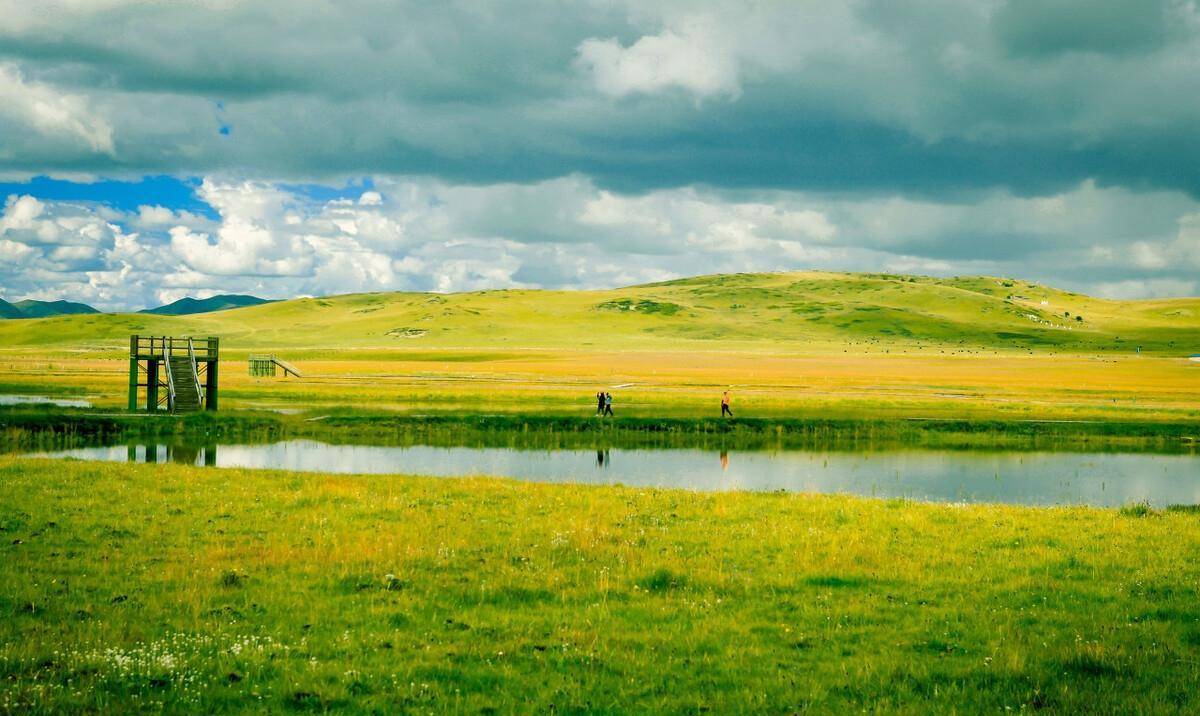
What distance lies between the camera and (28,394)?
252ft

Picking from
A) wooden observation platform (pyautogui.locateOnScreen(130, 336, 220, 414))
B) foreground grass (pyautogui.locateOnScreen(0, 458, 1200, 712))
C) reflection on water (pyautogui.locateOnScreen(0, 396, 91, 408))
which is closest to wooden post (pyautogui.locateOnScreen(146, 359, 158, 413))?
wooden observation platform (pyautogui.locateOnScreen(130, 336, 220, 414))

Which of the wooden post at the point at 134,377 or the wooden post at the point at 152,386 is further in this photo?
the wooden post at the point at 152,386

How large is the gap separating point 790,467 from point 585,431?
16414mm

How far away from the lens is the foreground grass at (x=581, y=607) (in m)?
11.5

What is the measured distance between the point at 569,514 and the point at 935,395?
231 ft

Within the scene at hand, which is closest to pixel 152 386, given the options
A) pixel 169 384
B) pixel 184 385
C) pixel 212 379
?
pixel 169 384

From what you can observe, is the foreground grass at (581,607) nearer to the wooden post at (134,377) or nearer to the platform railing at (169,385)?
the platform railing at (169,385)

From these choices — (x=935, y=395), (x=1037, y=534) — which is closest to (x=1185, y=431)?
(x=935, y=395)

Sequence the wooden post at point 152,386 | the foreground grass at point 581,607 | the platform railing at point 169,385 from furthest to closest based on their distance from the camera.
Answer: the wooden post at point 152,386, the platform railing at point 169,385, the foreground grass at point 581,607

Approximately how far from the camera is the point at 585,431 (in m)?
58.2

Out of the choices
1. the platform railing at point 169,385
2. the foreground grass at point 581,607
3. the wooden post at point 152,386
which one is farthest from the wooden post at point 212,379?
the foreground grass at point 581,607

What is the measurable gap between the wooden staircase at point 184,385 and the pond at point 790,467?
1381cm

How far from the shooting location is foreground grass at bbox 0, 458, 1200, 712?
37.9ft

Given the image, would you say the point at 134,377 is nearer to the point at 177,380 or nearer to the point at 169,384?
the point at 169,384
